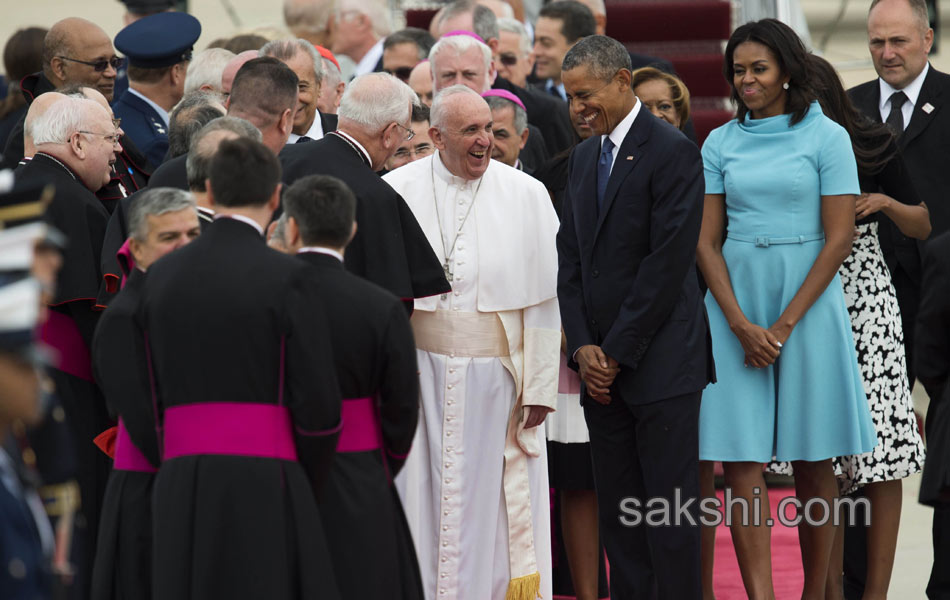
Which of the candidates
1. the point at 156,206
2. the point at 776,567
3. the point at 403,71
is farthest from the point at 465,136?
the point at 403,71

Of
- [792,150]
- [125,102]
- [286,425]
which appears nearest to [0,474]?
[286,425]

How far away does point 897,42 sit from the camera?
6.33m

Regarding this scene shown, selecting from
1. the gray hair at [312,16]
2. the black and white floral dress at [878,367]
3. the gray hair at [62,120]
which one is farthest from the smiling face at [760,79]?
the gray hair at [312,16]

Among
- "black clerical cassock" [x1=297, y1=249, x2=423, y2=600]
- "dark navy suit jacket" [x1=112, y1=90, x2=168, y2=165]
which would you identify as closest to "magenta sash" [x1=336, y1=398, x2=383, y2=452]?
"black clerical cassock" [x1=297, y1=249, x2=423, y2=600]

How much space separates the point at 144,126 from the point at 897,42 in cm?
332

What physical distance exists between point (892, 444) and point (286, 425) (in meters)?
2.65

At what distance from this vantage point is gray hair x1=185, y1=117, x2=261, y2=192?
4.36 meters

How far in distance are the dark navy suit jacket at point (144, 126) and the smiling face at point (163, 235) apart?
2.33 metres

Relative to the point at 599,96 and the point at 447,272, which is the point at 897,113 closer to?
the point at 599,96

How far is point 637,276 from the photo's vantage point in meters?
4.95

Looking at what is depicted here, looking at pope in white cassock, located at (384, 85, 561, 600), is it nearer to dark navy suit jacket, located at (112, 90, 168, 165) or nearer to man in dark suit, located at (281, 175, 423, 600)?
man in dark suit, located at (281, 175, 423, 600)

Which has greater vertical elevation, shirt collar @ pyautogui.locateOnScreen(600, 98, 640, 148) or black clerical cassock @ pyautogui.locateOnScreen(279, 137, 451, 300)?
shirt collar @ pyautogui.locateOnScreen(600, 98, 640, 148)

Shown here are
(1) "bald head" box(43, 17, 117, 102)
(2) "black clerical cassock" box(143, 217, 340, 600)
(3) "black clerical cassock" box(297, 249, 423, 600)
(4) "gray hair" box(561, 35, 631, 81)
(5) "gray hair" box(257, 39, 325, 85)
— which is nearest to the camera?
(2) "black clerical cassock" box(143, 217, 340, 600)

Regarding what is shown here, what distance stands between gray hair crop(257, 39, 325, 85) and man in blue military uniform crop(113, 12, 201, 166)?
2.24 ft
